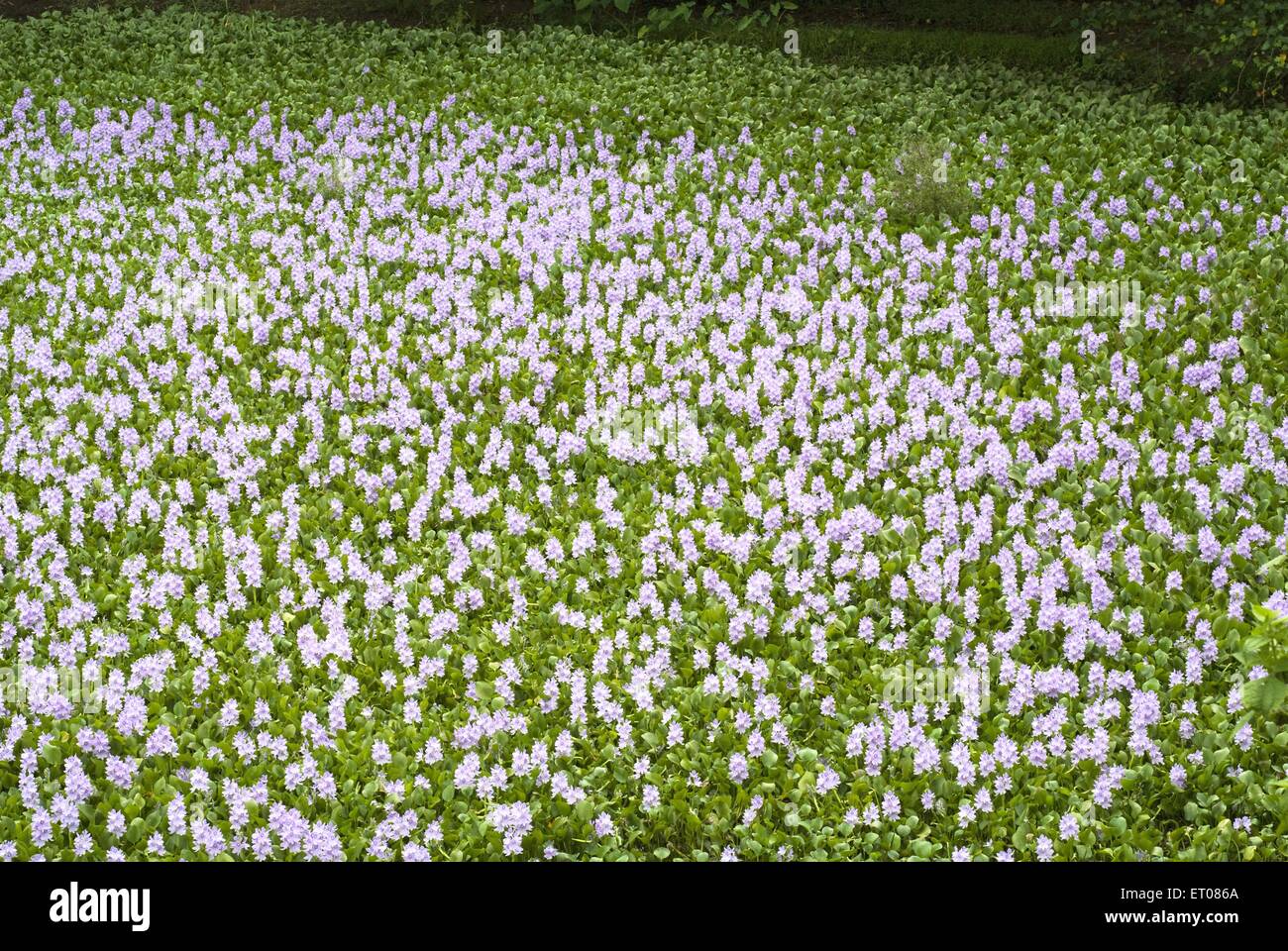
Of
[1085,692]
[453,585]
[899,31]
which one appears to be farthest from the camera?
[899,31]

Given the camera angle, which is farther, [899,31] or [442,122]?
[899,31]

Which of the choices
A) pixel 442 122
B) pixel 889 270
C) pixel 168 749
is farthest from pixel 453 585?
pixel 442 122

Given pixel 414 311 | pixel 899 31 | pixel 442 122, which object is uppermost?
pixel 899 31

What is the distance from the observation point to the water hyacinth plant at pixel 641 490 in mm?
5777

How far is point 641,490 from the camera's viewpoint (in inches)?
312

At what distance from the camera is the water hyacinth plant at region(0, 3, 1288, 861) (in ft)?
19.0

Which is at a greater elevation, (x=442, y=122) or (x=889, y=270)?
(x=442, y=122)

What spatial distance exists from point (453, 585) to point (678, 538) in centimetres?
120

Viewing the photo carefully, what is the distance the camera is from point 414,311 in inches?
403

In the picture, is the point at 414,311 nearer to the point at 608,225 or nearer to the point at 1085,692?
the point at 608,225

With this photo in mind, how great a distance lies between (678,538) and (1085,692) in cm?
221
